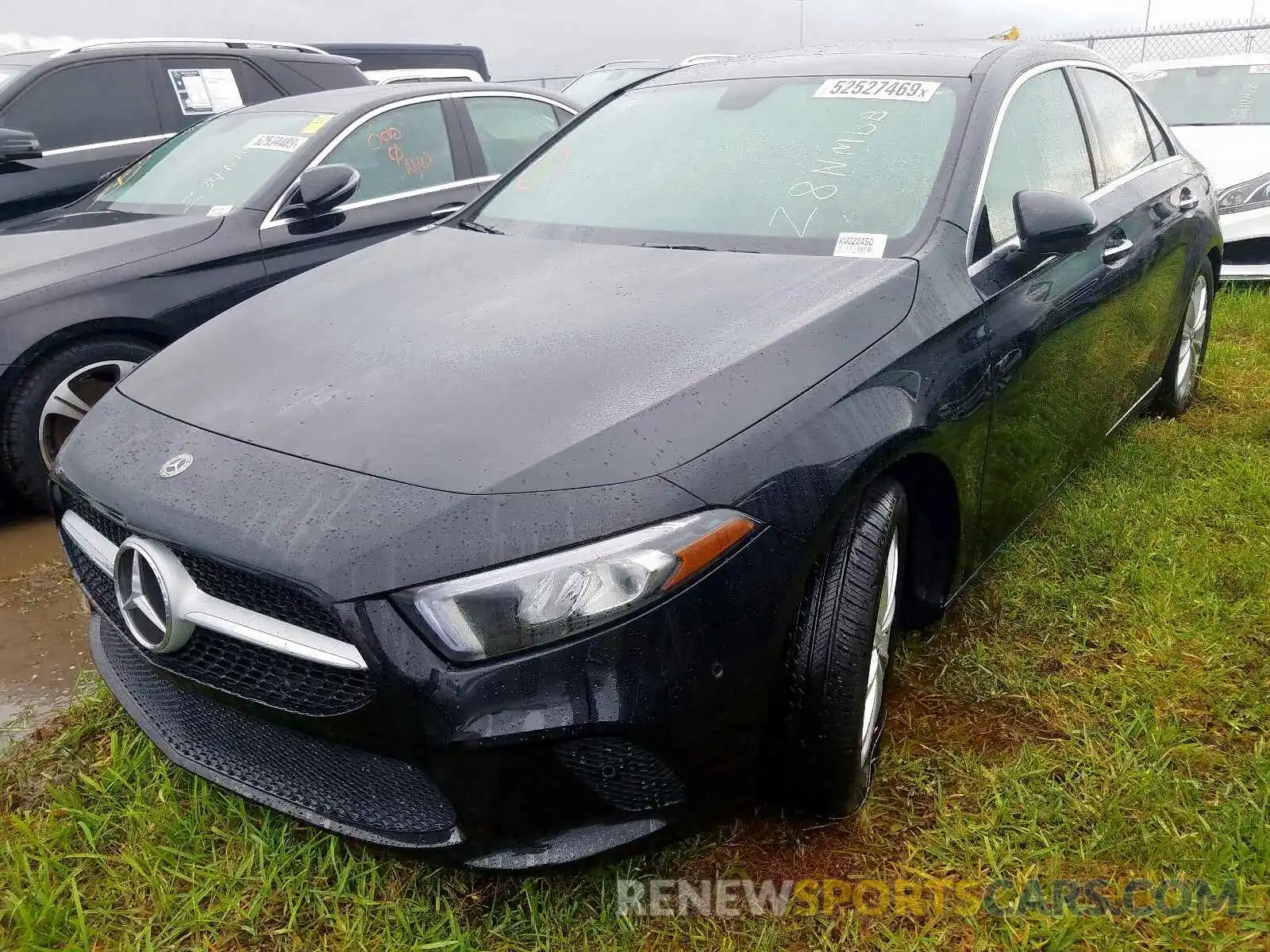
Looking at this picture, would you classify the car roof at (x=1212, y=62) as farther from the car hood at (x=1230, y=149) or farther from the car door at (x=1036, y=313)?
the car door at (x=1036, y=313)

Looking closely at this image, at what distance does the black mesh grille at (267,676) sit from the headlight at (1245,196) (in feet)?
19.0

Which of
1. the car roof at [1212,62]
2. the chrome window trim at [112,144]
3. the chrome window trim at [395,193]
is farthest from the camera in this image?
the car roof at [1212,62]

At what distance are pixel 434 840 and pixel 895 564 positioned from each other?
1056 mm

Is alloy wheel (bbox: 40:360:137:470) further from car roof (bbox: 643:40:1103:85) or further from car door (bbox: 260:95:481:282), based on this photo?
car roof (bbox: 643:40:1103:85)

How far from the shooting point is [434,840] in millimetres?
1559

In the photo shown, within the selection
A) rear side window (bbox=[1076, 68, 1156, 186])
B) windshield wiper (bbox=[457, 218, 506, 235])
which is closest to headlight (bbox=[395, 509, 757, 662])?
windshield wiper (bbox=[457, 218, 506, 235])

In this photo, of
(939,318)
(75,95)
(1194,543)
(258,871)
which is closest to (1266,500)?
(1194,543)

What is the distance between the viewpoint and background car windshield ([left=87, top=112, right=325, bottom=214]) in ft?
13.0

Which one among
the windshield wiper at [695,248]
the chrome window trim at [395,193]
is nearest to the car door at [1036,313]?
the windshield wiper at [695,248]

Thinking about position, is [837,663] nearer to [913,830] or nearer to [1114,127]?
[913,830]

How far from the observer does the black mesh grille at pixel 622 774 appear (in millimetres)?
1504

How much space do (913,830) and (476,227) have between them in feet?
6.24

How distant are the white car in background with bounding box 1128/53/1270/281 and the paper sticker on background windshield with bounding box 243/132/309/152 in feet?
15.9

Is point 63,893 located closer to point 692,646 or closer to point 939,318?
point 692,646
